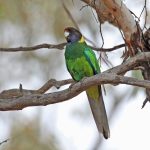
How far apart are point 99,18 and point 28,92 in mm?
684

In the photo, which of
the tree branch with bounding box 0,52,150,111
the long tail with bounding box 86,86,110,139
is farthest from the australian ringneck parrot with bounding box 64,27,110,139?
the tree branch with bounding box 0,52,150,111

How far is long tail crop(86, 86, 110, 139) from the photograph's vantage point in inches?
130

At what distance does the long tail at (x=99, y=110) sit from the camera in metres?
3.30

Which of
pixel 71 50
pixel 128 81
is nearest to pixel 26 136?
pixel 71 50

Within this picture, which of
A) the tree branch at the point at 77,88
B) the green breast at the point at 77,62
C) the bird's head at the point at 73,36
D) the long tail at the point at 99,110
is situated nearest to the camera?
the tree branch at the point at 77,88

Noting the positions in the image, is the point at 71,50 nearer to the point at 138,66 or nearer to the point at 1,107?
the point at 138,66

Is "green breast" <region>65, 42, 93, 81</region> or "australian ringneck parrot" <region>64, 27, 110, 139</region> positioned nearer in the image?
"australian ringneck parrot" <region>64, 27, 110, 139</region>

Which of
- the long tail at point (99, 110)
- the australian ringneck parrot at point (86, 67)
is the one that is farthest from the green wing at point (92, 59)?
the long tail at point (99, 110)

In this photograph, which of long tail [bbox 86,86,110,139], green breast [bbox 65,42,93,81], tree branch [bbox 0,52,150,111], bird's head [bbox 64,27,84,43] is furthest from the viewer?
bird's head [bbox 64,27,84,43]

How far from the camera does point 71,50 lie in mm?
3758

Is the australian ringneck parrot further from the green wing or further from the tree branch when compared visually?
the tree branch

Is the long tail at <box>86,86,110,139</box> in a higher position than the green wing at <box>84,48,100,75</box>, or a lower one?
lower

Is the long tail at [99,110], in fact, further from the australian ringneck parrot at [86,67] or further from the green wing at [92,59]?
the green wing at [92,59]

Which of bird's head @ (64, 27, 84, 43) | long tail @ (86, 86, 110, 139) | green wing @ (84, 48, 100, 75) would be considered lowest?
long tail @ (86, 86, 110, 139)
